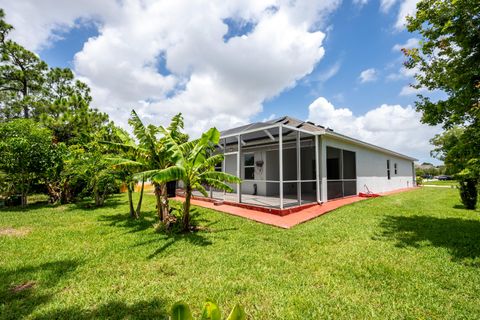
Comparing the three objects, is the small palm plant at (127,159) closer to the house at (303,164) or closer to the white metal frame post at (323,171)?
the house at (303,164)

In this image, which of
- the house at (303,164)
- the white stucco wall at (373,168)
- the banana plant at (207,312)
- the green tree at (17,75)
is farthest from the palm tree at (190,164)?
the green tree at (17,75)

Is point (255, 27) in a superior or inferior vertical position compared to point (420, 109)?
superior

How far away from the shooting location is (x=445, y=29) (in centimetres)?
586

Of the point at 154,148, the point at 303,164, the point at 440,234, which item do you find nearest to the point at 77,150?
the point at 154,148

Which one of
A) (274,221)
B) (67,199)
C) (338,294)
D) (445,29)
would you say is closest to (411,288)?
(338,294)

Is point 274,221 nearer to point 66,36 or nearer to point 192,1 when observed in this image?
point 192,1

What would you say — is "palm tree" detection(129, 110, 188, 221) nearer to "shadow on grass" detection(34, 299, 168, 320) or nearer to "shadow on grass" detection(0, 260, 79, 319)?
"shadow on grass" detection(0, 260, 79, 319)

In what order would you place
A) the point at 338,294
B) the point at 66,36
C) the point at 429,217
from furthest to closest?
the point at 66,36
the point at 429,217
the point at 338,294

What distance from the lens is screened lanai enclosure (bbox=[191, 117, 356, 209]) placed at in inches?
440

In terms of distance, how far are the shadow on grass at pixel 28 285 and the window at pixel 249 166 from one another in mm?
11145

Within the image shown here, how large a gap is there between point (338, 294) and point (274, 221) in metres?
4.46

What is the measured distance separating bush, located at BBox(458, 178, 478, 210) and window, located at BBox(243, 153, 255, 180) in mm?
10931

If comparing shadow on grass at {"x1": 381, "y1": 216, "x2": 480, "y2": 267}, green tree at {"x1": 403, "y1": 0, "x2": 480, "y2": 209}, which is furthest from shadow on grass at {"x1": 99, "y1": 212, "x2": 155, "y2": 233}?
green tree at {"x1": 403, "y1": 0, "x2": 480, "y2": 209}

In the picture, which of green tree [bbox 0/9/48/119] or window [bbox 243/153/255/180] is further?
green tree [bbox 0/9/48/119]
